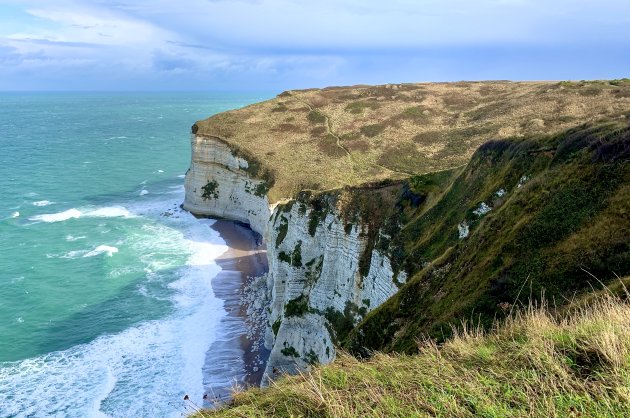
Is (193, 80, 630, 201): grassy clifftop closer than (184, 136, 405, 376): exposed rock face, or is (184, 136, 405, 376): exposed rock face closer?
(184, 136, 405, 376): exposed rock face

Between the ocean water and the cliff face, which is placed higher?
the cliff face

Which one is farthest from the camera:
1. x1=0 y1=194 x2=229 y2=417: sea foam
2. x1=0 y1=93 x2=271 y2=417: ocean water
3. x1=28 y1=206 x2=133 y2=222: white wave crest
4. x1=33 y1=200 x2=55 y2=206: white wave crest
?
x1=33 y1=200 x2=55 y2=206: white wave crest

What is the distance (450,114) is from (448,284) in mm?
79273

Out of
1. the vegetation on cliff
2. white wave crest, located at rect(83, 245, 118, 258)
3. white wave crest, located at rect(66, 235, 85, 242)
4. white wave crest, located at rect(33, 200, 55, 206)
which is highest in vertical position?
the vegetation on cliff

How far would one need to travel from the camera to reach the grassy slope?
41.1 feet

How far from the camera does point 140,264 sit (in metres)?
54.8

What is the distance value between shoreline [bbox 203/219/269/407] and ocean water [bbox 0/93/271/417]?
1.07 metres

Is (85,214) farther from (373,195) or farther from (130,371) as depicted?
(373,195)

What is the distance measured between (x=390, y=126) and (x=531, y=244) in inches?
2877

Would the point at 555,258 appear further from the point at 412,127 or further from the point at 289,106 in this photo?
the point at 289,106

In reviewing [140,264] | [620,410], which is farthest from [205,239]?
[620,410]

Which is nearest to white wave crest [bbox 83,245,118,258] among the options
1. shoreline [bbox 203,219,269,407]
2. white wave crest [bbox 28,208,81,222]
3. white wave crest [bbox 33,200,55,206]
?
shoreline [bbox 203,219,269,407]

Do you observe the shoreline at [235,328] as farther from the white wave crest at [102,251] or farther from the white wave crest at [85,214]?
the white wave crest at [85,214]

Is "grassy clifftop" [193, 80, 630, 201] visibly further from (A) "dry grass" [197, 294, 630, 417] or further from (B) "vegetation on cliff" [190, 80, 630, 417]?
(A) "dry grass" [197, 294, 630, 417]
